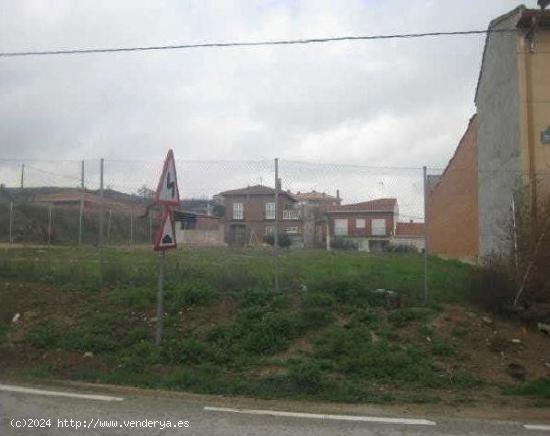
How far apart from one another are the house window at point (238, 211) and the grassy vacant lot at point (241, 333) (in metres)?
2.05

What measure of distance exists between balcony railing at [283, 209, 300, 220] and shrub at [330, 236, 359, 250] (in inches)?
486

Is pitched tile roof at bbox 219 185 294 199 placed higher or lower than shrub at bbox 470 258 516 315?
higher

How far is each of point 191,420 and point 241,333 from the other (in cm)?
327

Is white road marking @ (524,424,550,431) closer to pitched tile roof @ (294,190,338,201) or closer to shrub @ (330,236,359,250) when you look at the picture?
pitched tile roof @ (294,190,338,201)

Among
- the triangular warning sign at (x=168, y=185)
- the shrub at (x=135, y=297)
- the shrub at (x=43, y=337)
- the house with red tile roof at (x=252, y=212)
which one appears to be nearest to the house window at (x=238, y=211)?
the house with red tile roof at (x=252, y=212)

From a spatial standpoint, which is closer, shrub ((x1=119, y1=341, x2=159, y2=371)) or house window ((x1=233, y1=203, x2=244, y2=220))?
→ shrub ((x1=119, y1=341, x2=159, y2=371))

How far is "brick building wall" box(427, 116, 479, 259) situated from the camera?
21.6m

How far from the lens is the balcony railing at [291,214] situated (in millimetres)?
14253

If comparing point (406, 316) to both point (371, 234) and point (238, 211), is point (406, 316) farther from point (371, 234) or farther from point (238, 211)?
point (371, 234)

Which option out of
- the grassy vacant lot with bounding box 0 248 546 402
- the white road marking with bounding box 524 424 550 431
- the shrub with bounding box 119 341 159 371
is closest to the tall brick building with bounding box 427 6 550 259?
the grassy vacant lot with bounding box 0 248 546 402

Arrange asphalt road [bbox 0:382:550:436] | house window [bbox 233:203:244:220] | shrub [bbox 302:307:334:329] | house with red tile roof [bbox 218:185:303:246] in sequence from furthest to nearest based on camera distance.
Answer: house window [bbox 233:203:244:220]
house with red tile roof [bbox 218:185:303:246]
shrub [bbox 302:307:334:329]
asphalt road [bbox 0:382:550:436]

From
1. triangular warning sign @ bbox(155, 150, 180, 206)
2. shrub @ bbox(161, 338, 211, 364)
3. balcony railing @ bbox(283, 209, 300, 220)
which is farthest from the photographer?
balcony railing @ bbox(283, 209, 300, 220)

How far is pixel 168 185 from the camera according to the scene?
323 inches

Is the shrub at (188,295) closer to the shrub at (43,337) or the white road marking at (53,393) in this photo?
the shrub at (43,337)
